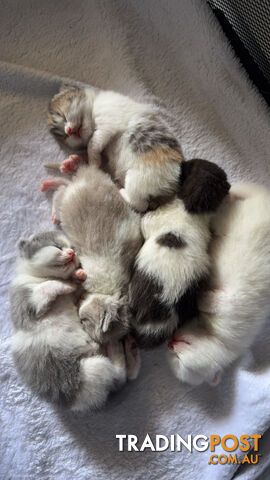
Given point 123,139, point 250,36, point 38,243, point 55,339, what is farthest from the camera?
point 250,36

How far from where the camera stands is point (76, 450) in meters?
1.33

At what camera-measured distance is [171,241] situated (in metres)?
1.24

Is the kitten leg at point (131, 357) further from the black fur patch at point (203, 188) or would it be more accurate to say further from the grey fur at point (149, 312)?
the black fur patch at point (203, 188)

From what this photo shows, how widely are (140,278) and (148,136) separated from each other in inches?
18.4

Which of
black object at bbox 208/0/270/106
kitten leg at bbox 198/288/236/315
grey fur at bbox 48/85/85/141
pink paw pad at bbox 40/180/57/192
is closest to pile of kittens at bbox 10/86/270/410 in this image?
kitten leg at bbox 198/288/236/315

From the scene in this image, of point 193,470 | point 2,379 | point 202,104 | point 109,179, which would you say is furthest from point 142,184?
point 193,470

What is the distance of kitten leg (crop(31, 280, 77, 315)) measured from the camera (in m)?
1.21

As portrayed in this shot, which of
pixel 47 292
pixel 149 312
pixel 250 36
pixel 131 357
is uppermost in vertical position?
pixel 250 36

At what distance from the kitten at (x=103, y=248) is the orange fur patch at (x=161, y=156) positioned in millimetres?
151

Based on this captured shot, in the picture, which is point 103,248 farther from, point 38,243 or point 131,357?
point 131,357

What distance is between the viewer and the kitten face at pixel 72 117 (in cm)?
146

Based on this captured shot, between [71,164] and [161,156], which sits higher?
[161,156]

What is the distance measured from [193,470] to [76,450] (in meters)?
0.37

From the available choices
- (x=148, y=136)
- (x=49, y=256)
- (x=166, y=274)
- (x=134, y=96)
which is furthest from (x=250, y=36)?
(x=49, y=256)
